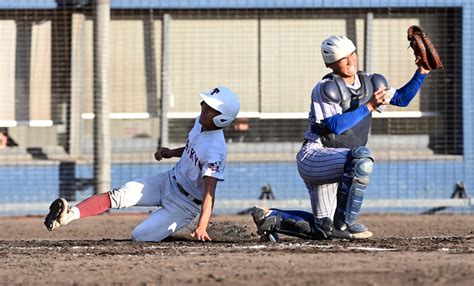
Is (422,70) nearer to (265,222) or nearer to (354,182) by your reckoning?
(354,182)

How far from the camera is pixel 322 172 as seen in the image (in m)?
8.93

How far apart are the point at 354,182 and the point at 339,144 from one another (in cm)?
47

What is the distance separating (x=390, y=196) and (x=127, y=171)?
12.0 ft

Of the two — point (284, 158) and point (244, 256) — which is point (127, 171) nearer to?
point (284, 158)

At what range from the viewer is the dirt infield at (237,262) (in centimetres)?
670

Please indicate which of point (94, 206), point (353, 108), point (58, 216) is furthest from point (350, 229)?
point (58, 216)

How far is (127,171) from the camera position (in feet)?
50.5

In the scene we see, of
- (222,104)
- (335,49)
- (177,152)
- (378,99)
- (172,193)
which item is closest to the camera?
(378,99)

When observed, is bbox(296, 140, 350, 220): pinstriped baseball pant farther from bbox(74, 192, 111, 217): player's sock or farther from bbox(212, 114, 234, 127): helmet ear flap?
bbox(74, 192, 111, 217): player's sock

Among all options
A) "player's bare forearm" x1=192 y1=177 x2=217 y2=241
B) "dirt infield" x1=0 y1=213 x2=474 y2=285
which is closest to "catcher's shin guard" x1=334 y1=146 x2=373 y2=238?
A: "dirt infield" x1=0 y1=213 x2=474 y2=285

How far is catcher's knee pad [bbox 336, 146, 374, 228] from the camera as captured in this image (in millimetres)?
8656

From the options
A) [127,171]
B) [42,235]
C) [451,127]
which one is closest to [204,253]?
[42,235]

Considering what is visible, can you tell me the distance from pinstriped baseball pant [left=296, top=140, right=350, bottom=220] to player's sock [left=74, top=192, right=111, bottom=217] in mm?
1630

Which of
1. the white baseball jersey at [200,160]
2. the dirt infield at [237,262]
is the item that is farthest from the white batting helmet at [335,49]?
the dirt infield at [237,262]
